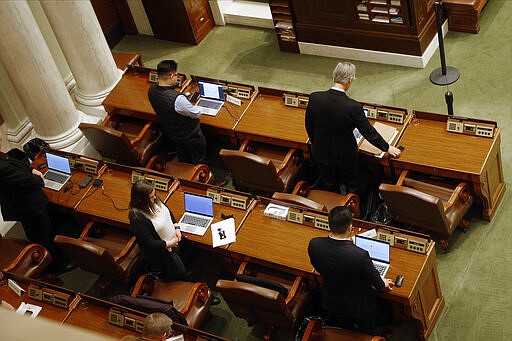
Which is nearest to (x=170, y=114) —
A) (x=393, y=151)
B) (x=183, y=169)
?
(x=183, y=169)

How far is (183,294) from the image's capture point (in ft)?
17.8

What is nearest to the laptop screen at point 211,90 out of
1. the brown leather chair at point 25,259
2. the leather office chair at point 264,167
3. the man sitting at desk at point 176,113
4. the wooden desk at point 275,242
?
the man sitting at desk at point 176,113

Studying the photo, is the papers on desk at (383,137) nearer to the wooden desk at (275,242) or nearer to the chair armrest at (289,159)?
the chair armrest at (289,159)

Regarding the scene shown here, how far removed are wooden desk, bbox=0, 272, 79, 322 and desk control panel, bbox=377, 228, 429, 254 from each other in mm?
2477

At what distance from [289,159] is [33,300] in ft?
8.48

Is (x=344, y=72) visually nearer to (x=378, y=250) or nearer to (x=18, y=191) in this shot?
(x=378, y=250)

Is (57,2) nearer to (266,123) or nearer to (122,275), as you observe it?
(266,123)

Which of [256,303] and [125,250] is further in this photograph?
[125,250]

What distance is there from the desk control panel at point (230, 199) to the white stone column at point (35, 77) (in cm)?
238

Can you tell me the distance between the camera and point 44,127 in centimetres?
740

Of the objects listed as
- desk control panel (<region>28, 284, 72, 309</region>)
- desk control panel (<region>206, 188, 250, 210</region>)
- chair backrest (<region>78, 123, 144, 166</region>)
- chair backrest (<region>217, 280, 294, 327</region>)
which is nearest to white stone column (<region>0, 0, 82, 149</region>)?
chair backrest (<region>78, 123, 144, 166</region>)

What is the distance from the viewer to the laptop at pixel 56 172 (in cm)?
671

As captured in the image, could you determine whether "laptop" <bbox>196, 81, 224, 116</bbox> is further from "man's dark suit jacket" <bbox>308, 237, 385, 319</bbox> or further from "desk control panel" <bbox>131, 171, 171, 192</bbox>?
"man's dark suit jacket" <bbox>308, 237, 385, 319</bbox>

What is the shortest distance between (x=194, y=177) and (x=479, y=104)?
311 cm
